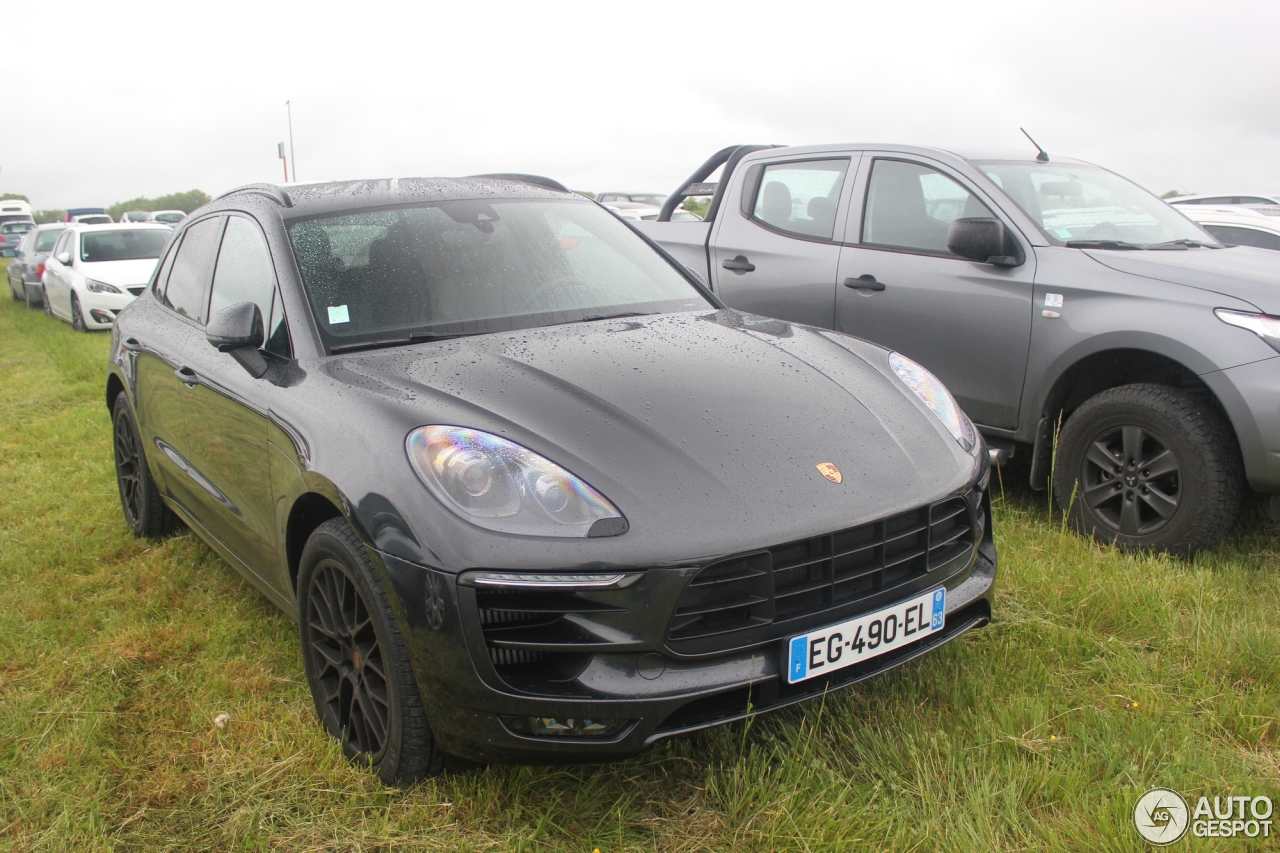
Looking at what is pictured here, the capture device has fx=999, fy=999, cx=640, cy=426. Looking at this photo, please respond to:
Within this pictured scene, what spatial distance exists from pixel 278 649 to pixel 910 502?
211 cm

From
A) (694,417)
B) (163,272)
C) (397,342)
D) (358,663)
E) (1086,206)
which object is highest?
(1086,206)

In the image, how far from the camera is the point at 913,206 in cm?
469

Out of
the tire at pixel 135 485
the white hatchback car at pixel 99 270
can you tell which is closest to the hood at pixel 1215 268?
the tire at pixel 135 485

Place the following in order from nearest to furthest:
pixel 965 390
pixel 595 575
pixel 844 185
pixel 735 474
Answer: pixel 595 575
pixel 735 474
pixel 965 390
pixel 844 185

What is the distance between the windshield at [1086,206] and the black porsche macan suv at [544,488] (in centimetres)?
172

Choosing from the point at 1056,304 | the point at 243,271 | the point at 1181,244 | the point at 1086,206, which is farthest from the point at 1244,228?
the point at 243,271

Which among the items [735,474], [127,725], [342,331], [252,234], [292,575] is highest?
[252,234]

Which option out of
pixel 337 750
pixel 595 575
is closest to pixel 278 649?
pixel 337 750

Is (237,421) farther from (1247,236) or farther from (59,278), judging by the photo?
(59,278)

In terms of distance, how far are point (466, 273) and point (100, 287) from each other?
11165 mm

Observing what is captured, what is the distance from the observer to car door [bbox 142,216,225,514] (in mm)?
3527

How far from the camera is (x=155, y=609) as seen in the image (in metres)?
3.63

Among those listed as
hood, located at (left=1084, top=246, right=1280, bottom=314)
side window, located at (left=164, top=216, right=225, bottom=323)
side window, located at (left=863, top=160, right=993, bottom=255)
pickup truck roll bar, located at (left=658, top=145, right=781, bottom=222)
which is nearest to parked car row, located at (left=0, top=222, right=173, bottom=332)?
pickup truck roll bar, located at (left=658, top=145, right=781, bottom=222)

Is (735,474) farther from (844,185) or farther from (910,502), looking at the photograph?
(844,185)
